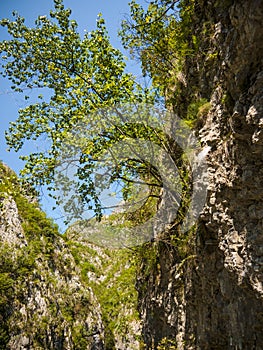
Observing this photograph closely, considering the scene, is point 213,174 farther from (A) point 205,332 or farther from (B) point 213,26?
(A) point 205,332

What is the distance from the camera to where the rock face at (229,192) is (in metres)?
5.71

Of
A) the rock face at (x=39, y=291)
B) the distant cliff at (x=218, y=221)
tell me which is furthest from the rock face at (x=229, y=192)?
the rock face at (x=39, y=291)

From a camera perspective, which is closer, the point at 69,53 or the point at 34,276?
the point at 69,53

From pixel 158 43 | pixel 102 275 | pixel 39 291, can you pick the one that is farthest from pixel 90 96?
pixel 102 275

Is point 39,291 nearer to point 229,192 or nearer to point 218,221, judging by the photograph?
point 218,221

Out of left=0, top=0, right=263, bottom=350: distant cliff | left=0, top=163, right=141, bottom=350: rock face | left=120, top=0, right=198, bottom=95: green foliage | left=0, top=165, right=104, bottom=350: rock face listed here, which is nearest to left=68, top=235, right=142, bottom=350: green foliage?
left=0, top=163, right=141, bottom=350: rock face

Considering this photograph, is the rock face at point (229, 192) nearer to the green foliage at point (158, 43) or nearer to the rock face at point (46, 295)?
the green foliage at point (158, 43)

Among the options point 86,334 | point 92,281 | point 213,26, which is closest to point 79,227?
point 213,26

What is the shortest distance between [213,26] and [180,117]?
3.34 meters

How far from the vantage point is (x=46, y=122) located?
9.89 metres

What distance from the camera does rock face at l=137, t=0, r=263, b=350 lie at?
5.71 metres

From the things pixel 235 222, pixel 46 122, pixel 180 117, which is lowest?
pixel 235 222

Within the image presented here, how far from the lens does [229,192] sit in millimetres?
6480

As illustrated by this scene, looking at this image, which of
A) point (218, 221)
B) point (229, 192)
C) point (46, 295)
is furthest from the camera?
point (46, 295)
